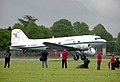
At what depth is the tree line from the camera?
111m

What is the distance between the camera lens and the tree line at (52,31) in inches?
4371

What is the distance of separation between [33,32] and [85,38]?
52243 mm

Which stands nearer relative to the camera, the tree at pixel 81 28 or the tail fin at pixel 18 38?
the tail fin at pixel 18 38

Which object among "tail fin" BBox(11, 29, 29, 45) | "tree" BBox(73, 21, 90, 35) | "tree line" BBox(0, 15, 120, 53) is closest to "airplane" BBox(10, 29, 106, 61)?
"tail fin" BBox(11, 29, 29, 45)

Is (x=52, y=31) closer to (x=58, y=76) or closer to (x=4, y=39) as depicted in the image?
(x=4, y=39)

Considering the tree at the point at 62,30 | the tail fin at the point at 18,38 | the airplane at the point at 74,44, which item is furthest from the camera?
the tree at the point at 62,30

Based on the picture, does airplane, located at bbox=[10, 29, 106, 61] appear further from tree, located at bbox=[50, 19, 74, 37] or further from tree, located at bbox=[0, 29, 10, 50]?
tree, located at bbox=[50, 19, 74, 37]

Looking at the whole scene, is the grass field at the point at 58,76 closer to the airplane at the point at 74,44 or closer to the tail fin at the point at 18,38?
the airplane at the point at 74,44

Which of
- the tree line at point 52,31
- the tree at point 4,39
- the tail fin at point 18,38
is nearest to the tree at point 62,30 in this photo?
the tree line at point 52,31

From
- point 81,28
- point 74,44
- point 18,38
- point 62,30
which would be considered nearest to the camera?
point 74,44

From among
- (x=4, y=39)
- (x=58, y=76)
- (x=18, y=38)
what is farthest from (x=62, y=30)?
(x=58, y=76)

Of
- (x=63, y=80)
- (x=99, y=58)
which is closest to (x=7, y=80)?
(x=63, y=80)

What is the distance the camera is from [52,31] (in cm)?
15262

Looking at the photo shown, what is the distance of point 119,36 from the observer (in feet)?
535
